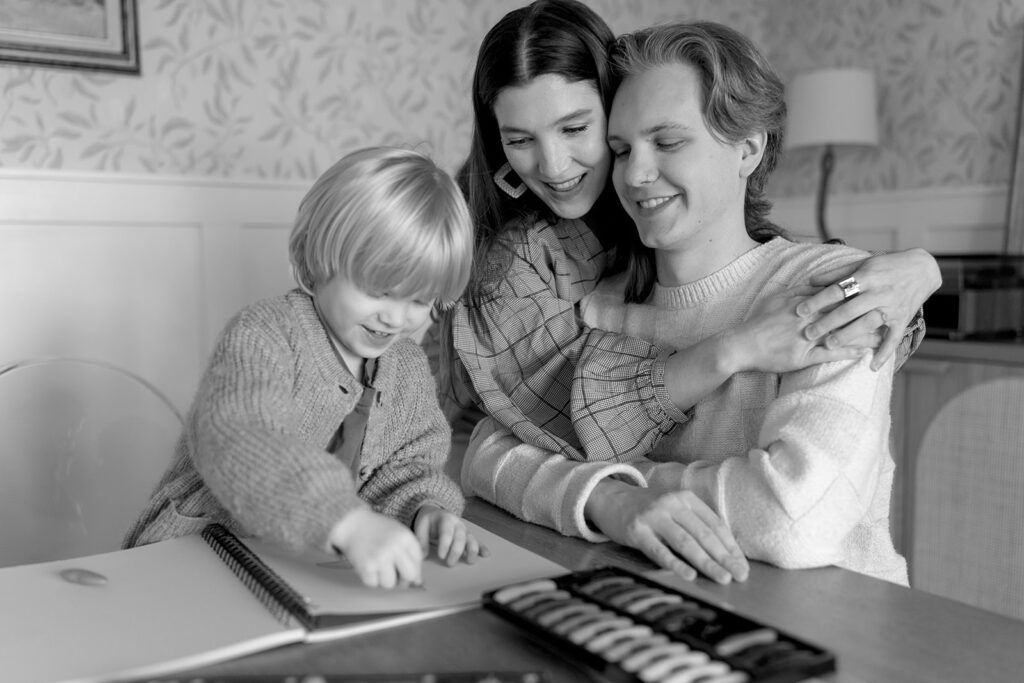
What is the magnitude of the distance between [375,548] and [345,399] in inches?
11.4

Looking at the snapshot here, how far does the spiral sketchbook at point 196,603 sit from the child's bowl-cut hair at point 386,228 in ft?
0.95

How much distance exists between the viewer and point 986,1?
8.92 ft

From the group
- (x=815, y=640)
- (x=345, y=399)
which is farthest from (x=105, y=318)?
(x=815, y=640)

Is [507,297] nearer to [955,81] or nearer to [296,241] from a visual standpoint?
[296,241]

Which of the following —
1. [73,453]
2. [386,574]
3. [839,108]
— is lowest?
[73,453]

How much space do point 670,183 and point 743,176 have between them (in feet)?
0.43

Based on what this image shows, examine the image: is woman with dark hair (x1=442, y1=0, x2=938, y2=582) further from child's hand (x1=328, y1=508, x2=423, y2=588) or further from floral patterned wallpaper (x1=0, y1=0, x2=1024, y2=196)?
floral patterned wallpaper (x1=0, y1=0, x2=1024, y2=196)

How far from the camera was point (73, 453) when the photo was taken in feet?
5.46

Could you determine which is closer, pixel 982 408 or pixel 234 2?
pixel 982 408

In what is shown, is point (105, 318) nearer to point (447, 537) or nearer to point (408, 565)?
point (447, 537)

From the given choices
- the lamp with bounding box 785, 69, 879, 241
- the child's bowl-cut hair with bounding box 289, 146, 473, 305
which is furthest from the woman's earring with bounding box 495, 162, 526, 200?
the lamp with bounding box 785, 69, 879, 241

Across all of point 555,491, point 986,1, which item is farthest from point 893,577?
point 986,1

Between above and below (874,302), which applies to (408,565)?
below

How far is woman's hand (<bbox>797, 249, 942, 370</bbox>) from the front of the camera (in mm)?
1051
